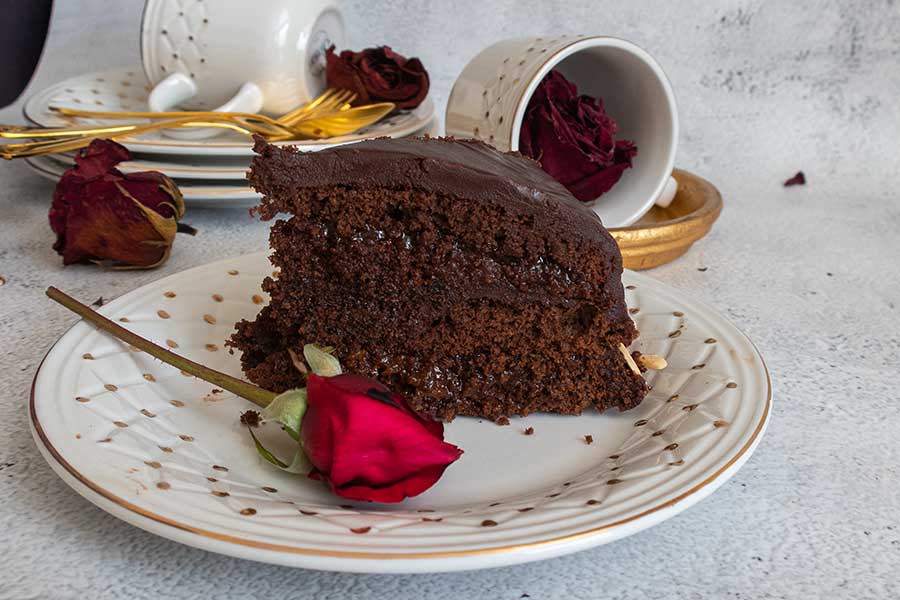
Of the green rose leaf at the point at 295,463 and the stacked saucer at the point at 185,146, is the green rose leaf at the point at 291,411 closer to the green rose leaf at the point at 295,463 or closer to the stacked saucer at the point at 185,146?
the green rose leaf at the point at 295,463

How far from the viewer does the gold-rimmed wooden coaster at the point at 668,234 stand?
1.51m

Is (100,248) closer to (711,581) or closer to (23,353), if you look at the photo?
(23,353)

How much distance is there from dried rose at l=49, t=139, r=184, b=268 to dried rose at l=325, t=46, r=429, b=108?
64 centimetres

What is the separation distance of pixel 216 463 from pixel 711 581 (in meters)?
0.50

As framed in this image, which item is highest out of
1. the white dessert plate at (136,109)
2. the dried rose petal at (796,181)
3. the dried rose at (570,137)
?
the dried rose at (570,137)

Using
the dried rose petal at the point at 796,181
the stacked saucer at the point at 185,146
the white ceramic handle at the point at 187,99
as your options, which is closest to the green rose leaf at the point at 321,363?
the stacked saucer at the point at 185,146

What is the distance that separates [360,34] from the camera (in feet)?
7.83

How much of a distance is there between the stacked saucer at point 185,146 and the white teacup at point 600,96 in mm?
242

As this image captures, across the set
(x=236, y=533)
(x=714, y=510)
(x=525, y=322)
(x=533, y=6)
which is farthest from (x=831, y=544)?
(x=533, y=6)

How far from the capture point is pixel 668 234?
1.54 m

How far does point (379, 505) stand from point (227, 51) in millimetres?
1332

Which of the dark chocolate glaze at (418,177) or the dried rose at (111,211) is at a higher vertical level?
the dark chocolate glaze at (418,177)

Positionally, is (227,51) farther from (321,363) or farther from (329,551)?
(329,551)

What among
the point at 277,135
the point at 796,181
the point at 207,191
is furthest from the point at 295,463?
the point at 796,181
